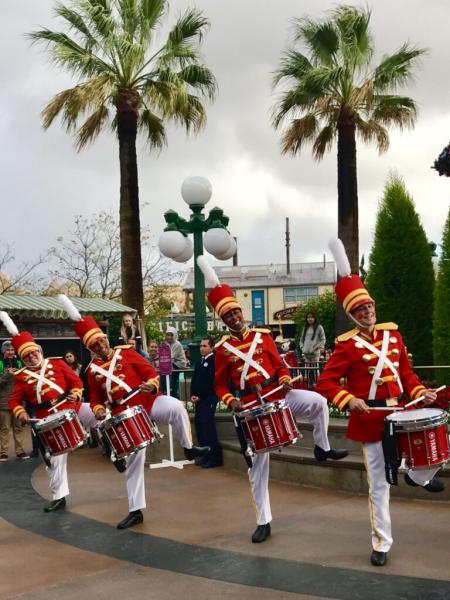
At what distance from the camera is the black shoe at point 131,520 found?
7141 mm

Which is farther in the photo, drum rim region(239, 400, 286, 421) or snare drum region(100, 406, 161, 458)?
snare drum region(100, 406, 161, 458)

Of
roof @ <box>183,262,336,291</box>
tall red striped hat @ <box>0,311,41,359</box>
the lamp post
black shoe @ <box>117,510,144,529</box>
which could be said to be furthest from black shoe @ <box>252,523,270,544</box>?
roof @ <box>183,262,336,291</box>

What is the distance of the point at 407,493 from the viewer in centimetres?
754

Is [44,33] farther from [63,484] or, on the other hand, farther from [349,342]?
[349,342]

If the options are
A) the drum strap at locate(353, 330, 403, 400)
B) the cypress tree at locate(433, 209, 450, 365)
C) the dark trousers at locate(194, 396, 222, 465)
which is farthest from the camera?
the cypress tree at locate(433, 209, 450, 365)

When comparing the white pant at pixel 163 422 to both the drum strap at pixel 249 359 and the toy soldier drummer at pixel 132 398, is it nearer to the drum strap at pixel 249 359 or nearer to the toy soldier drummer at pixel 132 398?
the toy soldier drummer at pixel 132 398

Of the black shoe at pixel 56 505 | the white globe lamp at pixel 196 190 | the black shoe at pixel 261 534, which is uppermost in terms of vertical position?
the white globe lamp at pixel 196 190

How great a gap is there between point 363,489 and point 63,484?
3375mm

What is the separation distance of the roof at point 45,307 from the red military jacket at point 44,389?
306 inches

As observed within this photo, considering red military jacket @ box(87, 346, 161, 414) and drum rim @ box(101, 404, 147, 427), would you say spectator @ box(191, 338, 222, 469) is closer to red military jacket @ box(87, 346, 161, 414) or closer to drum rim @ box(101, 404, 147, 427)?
red military jacket @ box(87, 346, 161, 414)

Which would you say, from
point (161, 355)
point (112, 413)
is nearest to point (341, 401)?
point (112, 413)

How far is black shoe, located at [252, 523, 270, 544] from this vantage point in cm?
636

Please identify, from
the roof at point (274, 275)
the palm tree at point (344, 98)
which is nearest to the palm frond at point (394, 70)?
the palm tree at point (344, 98)

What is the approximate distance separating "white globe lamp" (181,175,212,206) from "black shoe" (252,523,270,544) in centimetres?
663
